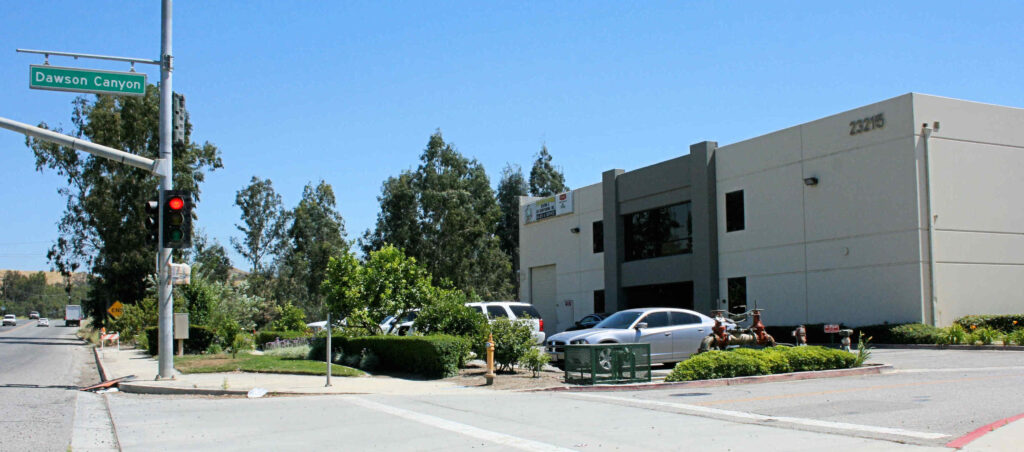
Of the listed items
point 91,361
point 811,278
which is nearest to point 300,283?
point 91,361

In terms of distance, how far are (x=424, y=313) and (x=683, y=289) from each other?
17837 millimetres

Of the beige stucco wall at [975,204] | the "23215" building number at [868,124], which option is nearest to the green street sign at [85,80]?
the "23215" building number at [868,124]

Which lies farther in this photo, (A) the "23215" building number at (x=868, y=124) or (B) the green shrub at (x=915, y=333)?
(A) the "23215" building number at (x=868, y=124)

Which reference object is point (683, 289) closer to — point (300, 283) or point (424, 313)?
point (424, 313)

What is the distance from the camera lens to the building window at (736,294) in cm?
3291

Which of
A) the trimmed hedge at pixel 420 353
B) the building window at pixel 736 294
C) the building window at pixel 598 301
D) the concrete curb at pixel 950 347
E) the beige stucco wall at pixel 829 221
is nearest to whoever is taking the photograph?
the trimmed hedge at pixel 420 353

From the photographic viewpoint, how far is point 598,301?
41.6 meters

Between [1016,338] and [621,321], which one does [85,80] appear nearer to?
[621,321]

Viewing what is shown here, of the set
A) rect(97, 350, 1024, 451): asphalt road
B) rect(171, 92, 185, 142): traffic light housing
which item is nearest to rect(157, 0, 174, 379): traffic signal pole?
rect(171, 92, 185, 142): traffic light housing

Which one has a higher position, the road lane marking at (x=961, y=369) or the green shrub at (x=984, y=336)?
the green shrub at (x=984, y=336)

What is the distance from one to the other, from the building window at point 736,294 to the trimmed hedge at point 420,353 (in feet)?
55.3

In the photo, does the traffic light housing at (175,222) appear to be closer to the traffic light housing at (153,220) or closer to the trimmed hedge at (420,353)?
the traffic light housing at (153,220)

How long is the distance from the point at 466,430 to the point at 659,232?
2841 centimetres

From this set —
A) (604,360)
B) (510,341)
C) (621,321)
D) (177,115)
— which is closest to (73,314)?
(177,115)
